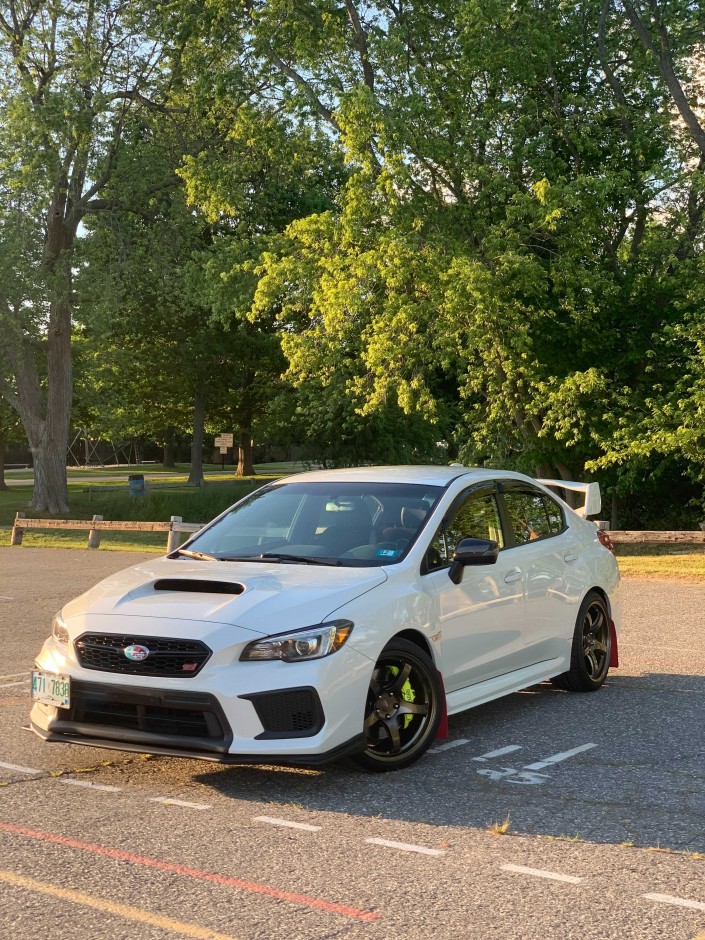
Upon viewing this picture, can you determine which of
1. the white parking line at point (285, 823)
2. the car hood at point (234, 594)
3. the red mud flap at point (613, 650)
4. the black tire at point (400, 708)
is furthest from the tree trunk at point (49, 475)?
the white parking line at point (285, 823)

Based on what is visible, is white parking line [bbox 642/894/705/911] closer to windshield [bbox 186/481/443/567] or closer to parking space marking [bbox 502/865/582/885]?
parking space marking [bbox 502/865/582/885]

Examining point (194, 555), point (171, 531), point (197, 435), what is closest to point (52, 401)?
Result: point (171, 531)

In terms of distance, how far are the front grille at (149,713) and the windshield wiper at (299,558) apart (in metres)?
1.38

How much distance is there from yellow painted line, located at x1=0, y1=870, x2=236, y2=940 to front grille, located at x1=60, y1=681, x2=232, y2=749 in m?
1.30

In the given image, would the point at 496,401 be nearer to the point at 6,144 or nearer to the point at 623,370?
the point at 623,370

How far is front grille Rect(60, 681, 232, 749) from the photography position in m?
5.86

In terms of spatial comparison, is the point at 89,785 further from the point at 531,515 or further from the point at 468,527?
the point at 531,515

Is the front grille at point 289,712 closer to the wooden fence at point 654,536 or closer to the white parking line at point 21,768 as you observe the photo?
the white parking line at point 21,768

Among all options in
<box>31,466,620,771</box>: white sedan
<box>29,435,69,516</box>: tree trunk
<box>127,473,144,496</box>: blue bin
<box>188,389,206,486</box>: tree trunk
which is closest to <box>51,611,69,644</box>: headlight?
<box>31,466,620,771</box>: white sedan

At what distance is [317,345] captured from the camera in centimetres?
2839

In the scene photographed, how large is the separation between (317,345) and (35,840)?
77.5 ft

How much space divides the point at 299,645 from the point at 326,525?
162cm

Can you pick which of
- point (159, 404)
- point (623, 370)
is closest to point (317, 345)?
point (623, 370)

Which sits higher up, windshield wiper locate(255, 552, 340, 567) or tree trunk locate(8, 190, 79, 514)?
tree trunk locate(8, 190, 79, 514)
